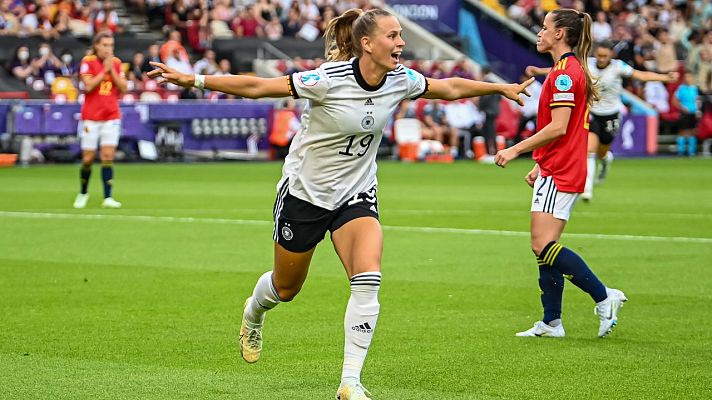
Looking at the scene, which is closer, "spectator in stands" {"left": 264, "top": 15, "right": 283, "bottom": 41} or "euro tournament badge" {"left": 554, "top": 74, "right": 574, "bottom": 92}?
"euro tournament badge" {"left": 554, "top": 74, "right": 574, "bottom": 92}

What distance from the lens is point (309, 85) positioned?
282 inches

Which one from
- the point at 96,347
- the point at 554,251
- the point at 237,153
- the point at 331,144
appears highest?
the point at 331,144

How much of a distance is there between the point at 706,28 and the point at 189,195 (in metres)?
25.5

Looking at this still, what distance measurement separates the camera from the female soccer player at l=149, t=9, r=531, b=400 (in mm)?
7098

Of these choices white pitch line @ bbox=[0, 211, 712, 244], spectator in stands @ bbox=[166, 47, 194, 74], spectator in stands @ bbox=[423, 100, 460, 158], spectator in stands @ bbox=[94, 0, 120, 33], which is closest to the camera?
white pitch line @ bbox=[0, 211, 712, 244]

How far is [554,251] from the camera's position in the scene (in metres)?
9.08

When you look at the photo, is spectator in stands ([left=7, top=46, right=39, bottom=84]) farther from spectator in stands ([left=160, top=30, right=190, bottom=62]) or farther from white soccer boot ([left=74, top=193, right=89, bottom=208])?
white soccer boot ([left=74, top=193, right=89, bottom=208])

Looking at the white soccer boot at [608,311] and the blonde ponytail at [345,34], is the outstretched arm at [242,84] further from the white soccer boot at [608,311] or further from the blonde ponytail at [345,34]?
the white soccer boot at [608,311]

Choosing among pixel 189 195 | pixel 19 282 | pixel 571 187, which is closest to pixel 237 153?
pixel 189 195

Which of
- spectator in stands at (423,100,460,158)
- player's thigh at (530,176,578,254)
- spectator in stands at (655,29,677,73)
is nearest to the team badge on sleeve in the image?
player's thigh at (530,176,578,254)

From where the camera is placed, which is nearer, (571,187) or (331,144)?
(331,144)

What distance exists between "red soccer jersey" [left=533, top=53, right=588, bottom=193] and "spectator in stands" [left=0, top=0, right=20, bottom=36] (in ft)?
89.7

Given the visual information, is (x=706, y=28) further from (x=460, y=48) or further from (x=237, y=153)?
(x=237, y=153)

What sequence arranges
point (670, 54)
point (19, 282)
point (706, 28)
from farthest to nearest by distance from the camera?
1. point (706, 28)
2. point (670, 54)
3. point (19, 282)
